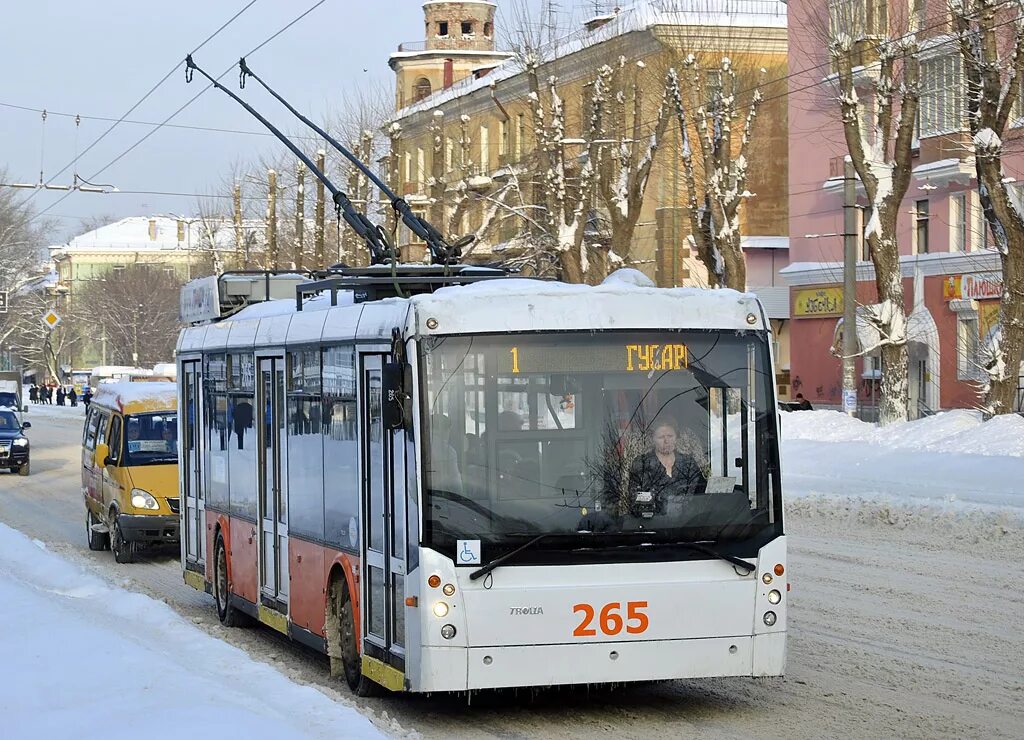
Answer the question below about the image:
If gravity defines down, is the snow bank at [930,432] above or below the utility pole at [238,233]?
below

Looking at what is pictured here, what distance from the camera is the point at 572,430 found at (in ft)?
29.2

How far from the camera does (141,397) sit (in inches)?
823

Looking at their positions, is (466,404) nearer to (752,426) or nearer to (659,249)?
(752,426)

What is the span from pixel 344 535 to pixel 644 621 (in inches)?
85.1

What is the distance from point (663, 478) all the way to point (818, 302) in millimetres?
38935

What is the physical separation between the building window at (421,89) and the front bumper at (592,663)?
71.3m

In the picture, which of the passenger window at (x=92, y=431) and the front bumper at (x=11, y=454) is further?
the front bumper at (x=11, y=454)

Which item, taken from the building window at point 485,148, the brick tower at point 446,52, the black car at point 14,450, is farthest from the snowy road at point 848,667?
the brick tower at point 446,52

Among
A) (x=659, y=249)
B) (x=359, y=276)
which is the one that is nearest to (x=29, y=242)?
(x=659, y=249)

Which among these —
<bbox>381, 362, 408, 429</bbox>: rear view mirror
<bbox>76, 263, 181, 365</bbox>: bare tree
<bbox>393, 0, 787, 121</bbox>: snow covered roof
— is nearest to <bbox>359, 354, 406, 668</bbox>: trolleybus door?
<bbox>381, 362, 408, 429</bbox>: rear view mirror

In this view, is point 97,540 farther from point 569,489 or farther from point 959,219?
point 959,219

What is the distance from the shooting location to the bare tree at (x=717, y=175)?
35656mm

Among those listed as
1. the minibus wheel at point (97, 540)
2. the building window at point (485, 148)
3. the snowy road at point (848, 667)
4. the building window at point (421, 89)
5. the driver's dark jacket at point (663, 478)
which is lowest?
the minibus wheel at point (97, 540)

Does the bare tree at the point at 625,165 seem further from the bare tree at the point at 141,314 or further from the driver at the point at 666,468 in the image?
the bare tree at the point at 141,314
